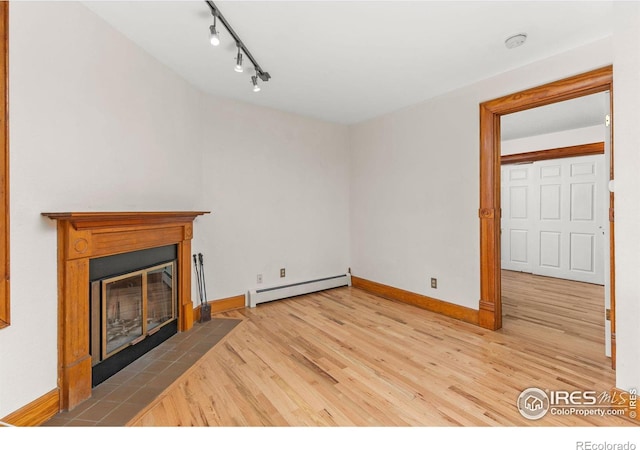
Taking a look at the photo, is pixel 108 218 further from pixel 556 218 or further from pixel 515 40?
pixel 556 218

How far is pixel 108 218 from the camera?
1915 mm

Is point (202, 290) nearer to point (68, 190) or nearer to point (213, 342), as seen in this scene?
point (213, 342)

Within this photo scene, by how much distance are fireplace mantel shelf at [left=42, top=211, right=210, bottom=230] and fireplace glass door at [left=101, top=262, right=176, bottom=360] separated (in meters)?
0.39

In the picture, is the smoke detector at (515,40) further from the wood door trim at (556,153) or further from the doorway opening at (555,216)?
the wood door trim at (556,153)

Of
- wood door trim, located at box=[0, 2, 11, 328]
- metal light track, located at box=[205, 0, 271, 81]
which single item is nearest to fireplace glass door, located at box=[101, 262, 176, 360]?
wood door trim, located at box=[0, 2, 11, 328]

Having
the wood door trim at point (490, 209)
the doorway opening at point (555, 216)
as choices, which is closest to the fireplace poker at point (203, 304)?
the wood door trim at point (490, 209)

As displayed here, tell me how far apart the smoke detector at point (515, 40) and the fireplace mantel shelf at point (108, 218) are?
2958 millimetres

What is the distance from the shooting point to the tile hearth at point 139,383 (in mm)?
1690

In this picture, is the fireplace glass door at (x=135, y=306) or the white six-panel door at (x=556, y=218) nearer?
the fireplace glass door at (x=135, y=306)

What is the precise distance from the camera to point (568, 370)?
219cm

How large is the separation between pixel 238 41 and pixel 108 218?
5.04ft

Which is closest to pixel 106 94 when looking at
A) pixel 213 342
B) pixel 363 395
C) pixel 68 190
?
pixel 68 190

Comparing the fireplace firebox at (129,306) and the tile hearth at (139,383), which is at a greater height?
the fireplace firebox at (129,306)

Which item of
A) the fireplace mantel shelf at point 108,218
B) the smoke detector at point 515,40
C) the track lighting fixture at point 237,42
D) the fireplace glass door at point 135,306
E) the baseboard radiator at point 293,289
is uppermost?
the smoke detector at point 515,40
